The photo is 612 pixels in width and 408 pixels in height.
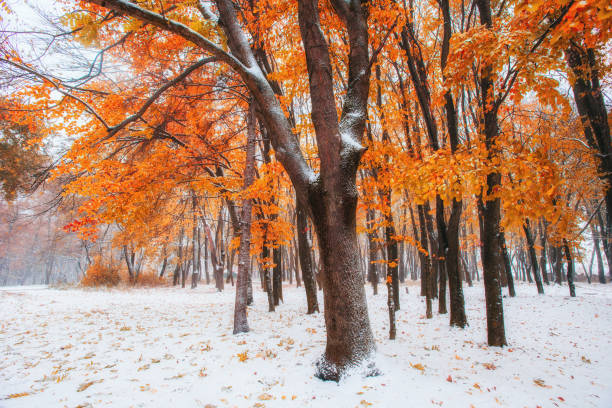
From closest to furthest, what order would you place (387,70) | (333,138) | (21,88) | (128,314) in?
1. (333,138)
2. (21,88)
3. (128,314)
4. (387,70)

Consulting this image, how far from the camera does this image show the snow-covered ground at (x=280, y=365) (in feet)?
9.08

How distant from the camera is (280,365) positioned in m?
3.69

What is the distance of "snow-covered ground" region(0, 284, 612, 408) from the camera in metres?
2.77

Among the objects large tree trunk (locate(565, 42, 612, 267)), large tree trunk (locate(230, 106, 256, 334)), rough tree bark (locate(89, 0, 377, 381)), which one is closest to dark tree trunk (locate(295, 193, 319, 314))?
large tree trunk (locate(230, 106, 256, 334))

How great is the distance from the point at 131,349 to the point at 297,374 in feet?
10.4

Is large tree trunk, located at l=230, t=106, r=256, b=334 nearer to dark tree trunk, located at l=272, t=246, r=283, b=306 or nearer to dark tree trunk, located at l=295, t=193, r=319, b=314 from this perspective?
dark tree trunk, located at l=295, t=193, r=319, b=314

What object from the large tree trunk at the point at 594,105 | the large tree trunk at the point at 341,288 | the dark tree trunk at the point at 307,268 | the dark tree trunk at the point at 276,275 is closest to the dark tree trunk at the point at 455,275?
the large tree trunk at the point at 594,105

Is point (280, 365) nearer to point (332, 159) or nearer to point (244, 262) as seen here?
point (244, 262)

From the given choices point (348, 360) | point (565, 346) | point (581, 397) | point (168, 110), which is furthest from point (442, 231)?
point (168, 110)

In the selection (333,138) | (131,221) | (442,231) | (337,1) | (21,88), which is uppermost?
(337,1)

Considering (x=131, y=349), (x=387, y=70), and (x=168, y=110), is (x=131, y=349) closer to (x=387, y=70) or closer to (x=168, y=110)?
(x=168, y=110)

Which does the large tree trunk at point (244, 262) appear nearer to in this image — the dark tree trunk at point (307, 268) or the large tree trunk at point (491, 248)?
the dark tree trunk at point (307, 268)

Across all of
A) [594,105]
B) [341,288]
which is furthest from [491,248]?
[594,105]

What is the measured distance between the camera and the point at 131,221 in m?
6.64
